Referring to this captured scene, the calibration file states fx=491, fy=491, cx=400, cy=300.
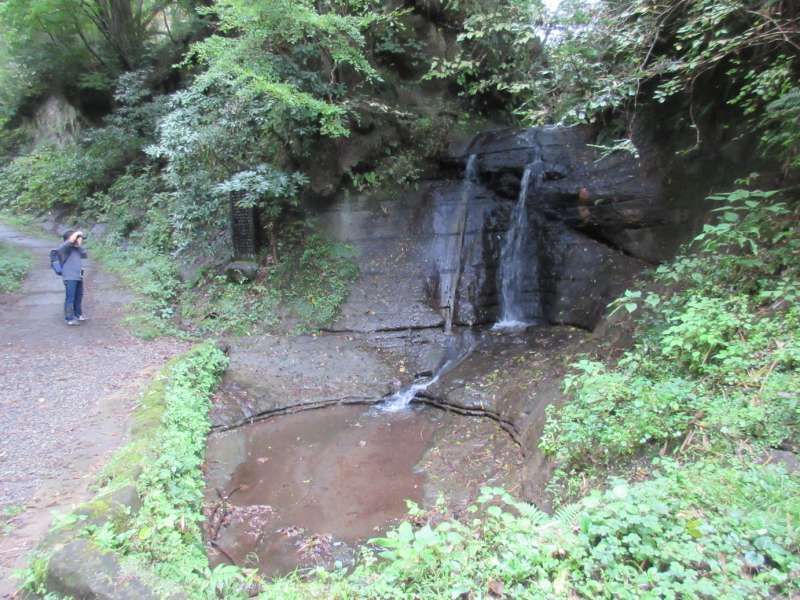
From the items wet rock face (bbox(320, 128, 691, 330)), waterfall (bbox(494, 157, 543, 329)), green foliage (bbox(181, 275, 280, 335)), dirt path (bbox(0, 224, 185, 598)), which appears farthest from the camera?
waterfall (bbox(494, 157, 543, 329))

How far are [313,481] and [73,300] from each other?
6.05 metres

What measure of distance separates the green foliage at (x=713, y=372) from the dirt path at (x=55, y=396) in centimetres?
478

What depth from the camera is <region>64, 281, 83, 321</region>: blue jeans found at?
890cm

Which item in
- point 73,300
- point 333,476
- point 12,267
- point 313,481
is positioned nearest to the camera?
point 313,481

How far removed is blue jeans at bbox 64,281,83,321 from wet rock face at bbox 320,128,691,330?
492cm

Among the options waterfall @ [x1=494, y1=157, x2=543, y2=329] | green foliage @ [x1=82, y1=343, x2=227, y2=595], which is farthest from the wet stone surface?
waterfall @ [x1=494, y1=157, x2=543, y2=329]

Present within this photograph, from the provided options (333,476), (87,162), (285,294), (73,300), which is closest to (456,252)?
(285,294)

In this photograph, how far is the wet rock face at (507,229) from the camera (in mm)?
9172

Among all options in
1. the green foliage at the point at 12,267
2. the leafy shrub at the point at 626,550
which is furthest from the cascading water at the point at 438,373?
the green foliage at the point at 12,267

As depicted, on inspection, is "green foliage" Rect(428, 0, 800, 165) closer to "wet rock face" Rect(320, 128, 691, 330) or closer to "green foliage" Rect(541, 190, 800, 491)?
"green foliage" Rect(541, 190, 800, 491)

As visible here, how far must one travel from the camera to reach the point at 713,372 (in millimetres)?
4438

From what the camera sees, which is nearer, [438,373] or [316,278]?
[438,373]

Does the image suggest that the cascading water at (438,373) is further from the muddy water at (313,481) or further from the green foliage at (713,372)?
the green foliage at (713,372)

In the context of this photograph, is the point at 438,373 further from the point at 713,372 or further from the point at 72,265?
the point at 72,265
